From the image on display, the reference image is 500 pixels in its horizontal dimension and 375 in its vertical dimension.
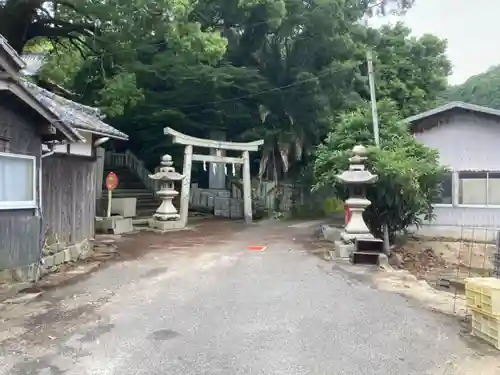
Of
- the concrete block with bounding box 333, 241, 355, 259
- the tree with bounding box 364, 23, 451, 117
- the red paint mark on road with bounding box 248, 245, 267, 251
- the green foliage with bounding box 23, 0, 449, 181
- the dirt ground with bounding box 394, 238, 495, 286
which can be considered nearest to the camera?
the concrete block with bounding box 333, 241, 355, 259

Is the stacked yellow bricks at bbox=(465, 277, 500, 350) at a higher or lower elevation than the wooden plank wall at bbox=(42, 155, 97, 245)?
lower

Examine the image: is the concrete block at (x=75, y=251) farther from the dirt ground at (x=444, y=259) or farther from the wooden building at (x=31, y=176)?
the dirt ground at (x=444, y=259)

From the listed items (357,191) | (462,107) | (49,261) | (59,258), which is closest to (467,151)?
(462,107)

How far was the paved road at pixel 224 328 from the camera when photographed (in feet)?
15.3

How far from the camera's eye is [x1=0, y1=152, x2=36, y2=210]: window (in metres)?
7.37

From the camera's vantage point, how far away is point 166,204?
56.7 ft

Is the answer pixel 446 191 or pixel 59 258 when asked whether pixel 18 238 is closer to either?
pixel 59 258

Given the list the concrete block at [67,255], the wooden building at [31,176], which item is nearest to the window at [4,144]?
the wooden building at [31,176]

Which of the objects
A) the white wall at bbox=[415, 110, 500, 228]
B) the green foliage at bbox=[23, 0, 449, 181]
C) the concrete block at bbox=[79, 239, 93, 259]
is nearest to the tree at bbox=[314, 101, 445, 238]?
the white wall at bbox=[415, 110, 500, 228]

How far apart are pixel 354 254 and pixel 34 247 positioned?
6.50 meters

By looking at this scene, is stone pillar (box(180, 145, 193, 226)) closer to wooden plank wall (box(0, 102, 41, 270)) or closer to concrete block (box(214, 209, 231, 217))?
concrete block (box(214, 209, 231, 217))

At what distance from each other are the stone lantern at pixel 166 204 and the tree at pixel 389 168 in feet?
18.9

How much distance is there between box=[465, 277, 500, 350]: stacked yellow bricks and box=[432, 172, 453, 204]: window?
385 inches

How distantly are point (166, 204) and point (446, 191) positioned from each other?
9.70m
